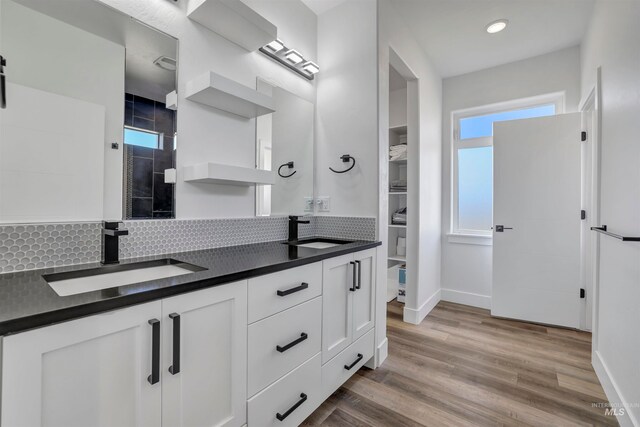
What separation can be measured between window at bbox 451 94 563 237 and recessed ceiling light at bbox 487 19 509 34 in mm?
917

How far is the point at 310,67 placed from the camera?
2.29m

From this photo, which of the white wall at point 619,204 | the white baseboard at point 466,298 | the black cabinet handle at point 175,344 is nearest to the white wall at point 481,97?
the white baseboard at point 466,298

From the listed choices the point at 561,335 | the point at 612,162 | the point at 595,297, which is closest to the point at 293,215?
the point at 612,162

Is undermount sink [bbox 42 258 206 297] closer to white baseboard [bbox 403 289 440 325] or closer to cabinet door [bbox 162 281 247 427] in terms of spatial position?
cabinet door [bbox 162 281 247 427]

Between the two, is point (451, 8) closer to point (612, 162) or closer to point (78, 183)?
point (612, 162)

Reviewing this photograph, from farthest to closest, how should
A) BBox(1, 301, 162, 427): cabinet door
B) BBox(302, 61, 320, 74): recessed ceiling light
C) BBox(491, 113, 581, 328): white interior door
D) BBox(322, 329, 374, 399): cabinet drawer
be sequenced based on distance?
BBox(491, 113, 581, 328): white interior door
BBox(302, 61, 320, 74): recessed ceiling light
BBox(322, 329, 374, 399): cabinet drawer
BBox(1, 301, 162, 427): cabinet door

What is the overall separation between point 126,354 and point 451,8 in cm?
304

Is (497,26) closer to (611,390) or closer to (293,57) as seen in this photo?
(293,57)

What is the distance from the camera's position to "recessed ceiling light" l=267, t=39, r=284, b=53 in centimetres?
199

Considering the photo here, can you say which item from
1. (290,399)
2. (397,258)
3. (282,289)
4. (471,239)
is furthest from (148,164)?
(471,239)

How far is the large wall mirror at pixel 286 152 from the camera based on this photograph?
6.59ft

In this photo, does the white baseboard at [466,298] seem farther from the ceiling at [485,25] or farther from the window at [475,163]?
the ceiling at [485,25]

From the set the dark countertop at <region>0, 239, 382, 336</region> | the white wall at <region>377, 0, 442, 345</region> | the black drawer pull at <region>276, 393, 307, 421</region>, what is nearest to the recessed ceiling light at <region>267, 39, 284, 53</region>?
the white wall at <region>377, 0, 442, 345</region>

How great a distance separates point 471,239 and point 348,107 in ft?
7.38
